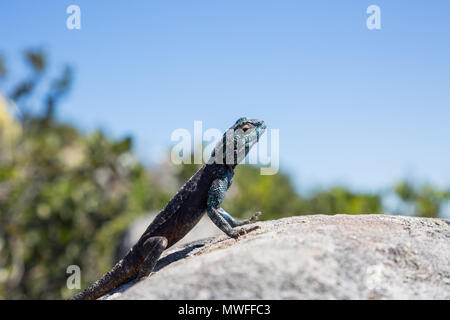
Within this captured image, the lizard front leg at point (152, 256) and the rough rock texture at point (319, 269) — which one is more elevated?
the rough rock texture at point (319, 269)

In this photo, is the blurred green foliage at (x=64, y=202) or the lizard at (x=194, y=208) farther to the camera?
the blurred green foliage at (x=64, y=202)

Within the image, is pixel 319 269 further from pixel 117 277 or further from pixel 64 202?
pixel 64 202

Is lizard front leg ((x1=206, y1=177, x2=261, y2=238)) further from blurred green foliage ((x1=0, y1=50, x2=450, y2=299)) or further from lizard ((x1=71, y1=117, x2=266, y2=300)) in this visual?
blurred green foliage ((x1=0, y1=50, x2=450, y2=299))

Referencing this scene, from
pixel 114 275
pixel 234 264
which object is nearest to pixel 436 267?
pixel 234 264

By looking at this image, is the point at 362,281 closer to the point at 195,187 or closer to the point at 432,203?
the point at 195,187

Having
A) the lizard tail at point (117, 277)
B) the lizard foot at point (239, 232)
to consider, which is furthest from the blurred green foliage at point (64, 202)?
the lizard foot at point (239, 232)

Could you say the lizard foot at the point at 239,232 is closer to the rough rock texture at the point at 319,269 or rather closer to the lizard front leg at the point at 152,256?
the rough rock texture at the point at 319,269
